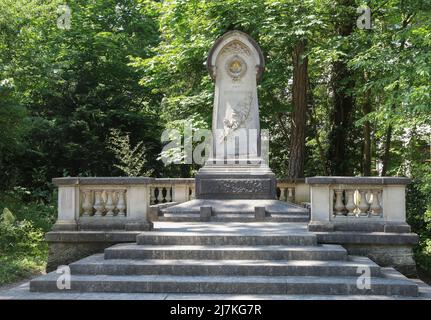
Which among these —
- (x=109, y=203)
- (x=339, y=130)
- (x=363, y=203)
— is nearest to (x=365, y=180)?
(x=363, y=203)

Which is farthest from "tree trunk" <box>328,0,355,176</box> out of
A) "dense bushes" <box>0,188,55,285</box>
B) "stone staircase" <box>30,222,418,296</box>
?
"stone staircase" <box>30,222,418,296</box>

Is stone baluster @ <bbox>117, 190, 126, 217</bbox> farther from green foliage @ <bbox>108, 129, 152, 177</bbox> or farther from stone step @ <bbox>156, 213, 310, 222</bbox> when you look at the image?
green foliage @ <bbox>108, 129, 152, 177</bbox>

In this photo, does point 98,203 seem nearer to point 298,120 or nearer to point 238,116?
point 238,116

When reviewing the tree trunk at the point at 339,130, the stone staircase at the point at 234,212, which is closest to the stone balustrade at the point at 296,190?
the stone staircase at the point at 234,212

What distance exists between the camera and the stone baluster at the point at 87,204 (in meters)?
8.95

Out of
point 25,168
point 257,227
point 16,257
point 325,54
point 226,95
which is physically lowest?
point 16,257

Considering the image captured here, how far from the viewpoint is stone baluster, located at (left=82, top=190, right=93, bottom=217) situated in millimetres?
8953

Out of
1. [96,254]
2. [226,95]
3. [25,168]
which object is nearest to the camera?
[96,254]

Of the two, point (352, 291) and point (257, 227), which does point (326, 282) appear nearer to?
point (352, 291)

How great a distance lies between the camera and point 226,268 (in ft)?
23.9

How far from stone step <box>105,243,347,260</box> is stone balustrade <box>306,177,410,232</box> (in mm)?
783

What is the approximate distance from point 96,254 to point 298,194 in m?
7.62

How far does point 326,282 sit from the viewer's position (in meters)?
6.77

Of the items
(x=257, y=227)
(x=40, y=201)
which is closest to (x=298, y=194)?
(x=257, y=227)
